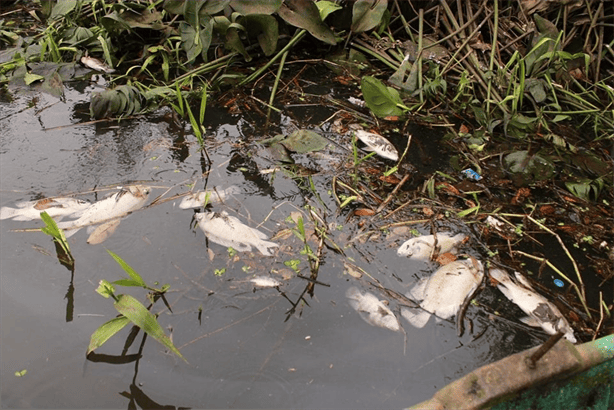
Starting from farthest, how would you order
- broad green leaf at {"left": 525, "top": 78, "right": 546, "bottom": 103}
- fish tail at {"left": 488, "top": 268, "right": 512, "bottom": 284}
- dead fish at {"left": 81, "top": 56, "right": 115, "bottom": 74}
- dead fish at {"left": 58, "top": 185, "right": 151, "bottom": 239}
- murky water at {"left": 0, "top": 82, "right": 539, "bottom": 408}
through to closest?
dead fish at {"left": 81, "top": 56, "right": 115, "bottom": 74} → broad green leaf at {"left": 525, "top": 78, "right": 546, "bottom": 103} → dead fish at {"left": 58, "top": 185, "right": 151, "bottom": 239} → fish tail at {"left": 488, "top": 268, "right": 512, "bottom": 284} → murky water at {"left": 0, "top": 82, "right": 539, "bottom": 408}

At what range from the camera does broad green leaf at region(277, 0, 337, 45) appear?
2066 mm

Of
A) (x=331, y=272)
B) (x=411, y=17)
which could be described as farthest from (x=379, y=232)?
(x=411, y=17)

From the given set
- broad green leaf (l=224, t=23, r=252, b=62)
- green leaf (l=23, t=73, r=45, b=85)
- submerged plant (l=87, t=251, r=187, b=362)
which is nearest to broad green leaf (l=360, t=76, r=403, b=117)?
broad green leaf (l=224, t=23, r=252, b=62)

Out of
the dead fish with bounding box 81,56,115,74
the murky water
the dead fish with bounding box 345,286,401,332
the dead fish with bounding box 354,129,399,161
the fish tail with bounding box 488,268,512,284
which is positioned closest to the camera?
the murky water

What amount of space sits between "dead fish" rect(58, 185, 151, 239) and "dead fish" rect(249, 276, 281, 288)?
42 cm

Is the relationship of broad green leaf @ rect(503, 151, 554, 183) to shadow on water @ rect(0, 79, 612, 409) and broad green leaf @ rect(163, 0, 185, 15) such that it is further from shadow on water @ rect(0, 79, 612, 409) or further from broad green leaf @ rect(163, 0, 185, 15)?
broad green leaf @ rect(163, 0, 185, 15)

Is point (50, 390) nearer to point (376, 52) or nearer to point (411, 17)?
point (376, 52)

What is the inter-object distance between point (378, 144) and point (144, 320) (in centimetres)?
94

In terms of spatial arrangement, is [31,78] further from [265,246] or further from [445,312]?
[445,312]

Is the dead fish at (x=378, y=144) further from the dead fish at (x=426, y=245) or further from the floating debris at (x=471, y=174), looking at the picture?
the dead fish at (x=426, y=245)

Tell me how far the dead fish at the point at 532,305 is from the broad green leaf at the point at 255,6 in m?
1.21

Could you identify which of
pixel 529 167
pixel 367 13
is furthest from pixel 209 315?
pixel 367 13

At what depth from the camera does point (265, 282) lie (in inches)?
51.8

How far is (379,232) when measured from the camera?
1.47 m
